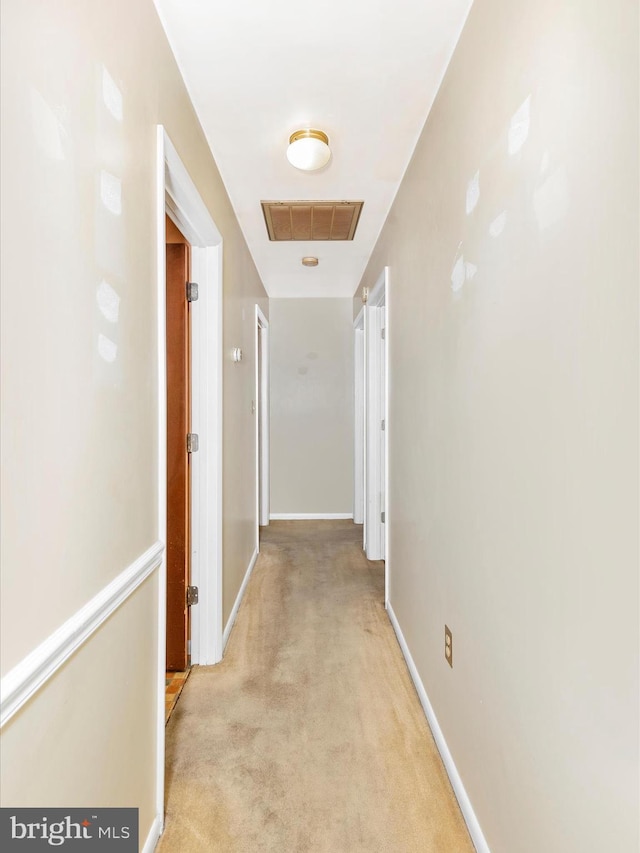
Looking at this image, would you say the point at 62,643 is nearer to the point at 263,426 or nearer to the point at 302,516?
the point at 263,426

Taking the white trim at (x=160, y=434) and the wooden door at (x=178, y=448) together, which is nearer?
the white trim at (x=160, y=434)

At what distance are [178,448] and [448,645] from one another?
1.39 meters

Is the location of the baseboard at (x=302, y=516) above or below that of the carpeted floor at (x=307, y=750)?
above

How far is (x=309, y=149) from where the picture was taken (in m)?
2.06

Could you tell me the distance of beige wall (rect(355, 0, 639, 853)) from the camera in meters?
0.74

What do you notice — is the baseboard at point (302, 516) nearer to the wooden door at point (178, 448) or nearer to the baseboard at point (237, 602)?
the baseboard at point (237, 602)

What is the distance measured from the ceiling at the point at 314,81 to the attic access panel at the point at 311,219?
110 mm

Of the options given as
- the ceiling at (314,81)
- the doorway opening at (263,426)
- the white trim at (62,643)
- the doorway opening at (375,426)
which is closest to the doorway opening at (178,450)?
the ceiling at (314,81)

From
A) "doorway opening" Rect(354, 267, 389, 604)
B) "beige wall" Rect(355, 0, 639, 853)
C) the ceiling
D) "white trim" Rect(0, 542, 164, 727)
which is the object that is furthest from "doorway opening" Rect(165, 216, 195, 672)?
"doorway opening" Rect(354, 267, 389, 604)

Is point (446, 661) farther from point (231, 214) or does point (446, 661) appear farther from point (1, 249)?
point (231, 214)

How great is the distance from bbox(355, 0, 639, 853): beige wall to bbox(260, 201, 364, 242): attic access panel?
3.76 feet

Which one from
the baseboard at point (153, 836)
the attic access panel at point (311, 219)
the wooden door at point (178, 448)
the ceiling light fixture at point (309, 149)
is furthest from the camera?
the attic access panel at point (311, 219)

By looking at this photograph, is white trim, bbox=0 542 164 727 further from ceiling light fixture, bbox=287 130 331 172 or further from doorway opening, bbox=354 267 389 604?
doorway opening, bbox=354 267 389 604

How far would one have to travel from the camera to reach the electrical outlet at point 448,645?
5.28ft
